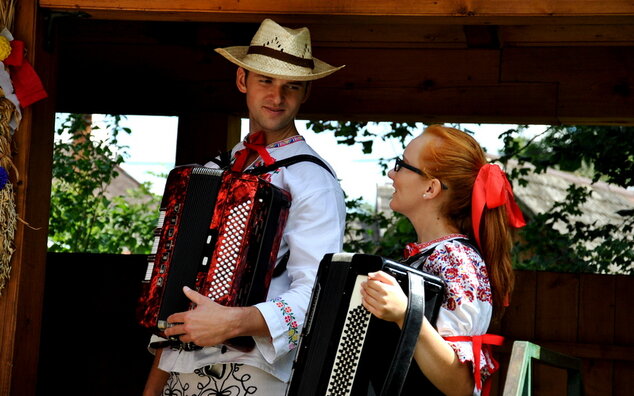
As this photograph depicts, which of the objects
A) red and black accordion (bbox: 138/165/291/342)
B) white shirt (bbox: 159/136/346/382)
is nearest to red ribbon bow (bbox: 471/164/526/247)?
white shirt (bbox: 159/136/346/382)

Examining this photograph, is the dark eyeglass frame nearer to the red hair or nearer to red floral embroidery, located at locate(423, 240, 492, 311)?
the red hair

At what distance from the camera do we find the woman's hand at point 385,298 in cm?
236

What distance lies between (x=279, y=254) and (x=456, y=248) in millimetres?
543

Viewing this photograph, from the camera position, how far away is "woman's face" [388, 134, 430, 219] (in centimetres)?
278

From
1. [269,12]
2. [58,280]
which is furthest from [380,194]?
[269,12]

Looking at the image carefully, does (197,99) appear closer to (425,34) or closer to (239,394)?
(425,34)

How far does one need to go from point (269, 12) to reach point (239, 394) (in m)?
1.23

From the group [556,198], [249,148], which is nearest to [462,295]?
[249,148]

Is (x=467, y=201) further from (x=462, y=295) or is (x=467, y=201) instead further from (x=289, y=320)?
(x=289, y=320)

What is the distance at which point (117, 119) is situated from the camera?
23.5 ft

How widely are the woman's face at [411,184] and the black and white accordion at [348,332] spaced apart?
35 cm

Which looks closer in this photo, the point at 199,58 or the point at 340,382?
the point at 340,382

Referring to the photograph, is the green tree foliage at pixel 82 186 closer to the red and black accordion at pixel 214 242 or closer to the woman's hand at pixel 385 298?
the red and black accordion at pixel 214 242

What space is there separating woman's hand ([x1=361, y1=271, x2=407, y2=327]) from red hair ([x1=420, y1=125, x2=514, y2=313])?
430 mm
